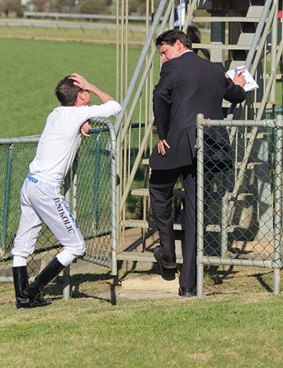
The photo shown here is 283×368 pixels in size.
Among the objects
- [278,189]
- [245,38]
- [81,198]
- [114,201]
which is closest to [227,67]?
[245,38]

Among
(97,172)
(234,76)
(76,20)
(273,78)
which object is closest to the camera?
(234,76)

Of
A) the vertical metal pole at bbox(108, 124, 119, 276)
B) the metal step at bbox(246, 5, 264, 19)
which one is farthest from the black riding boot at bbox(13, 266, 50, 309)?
the metal step at bbox(246, 5, 264, 19)

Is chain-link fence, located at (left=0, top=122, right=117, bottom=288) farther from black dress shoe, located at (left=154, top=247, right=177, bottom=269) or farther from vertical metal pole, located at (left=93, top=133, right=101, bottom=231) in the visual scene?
black dress shoe, located at (left=154, top=247, right=177, bottom=269)

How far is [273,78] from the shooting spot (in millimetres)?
9750

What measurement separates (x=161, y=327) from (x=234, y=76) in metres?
2.68

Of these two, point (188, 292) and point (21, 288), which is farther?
point (188, 292)

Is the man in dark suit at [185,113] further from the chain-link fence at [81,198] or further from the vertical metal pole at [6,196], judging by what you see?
the vertical metal pole at [6,196]

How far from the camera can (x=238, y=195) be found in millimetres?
9711

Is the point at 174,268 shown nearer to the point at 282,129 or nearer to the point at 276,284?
the point at 276,284

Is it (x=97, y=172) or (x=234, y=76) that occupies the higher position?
(x=234, y=76)

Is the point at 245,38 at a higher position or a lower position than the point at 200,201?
higher

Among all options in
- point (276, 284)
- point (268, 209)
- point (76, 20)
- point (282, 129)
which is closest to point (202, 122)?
point (282, 129)

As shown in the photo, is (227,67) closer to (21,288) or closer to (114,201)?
(114,201)

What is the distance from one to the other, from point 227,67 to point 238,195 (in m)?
2.07
